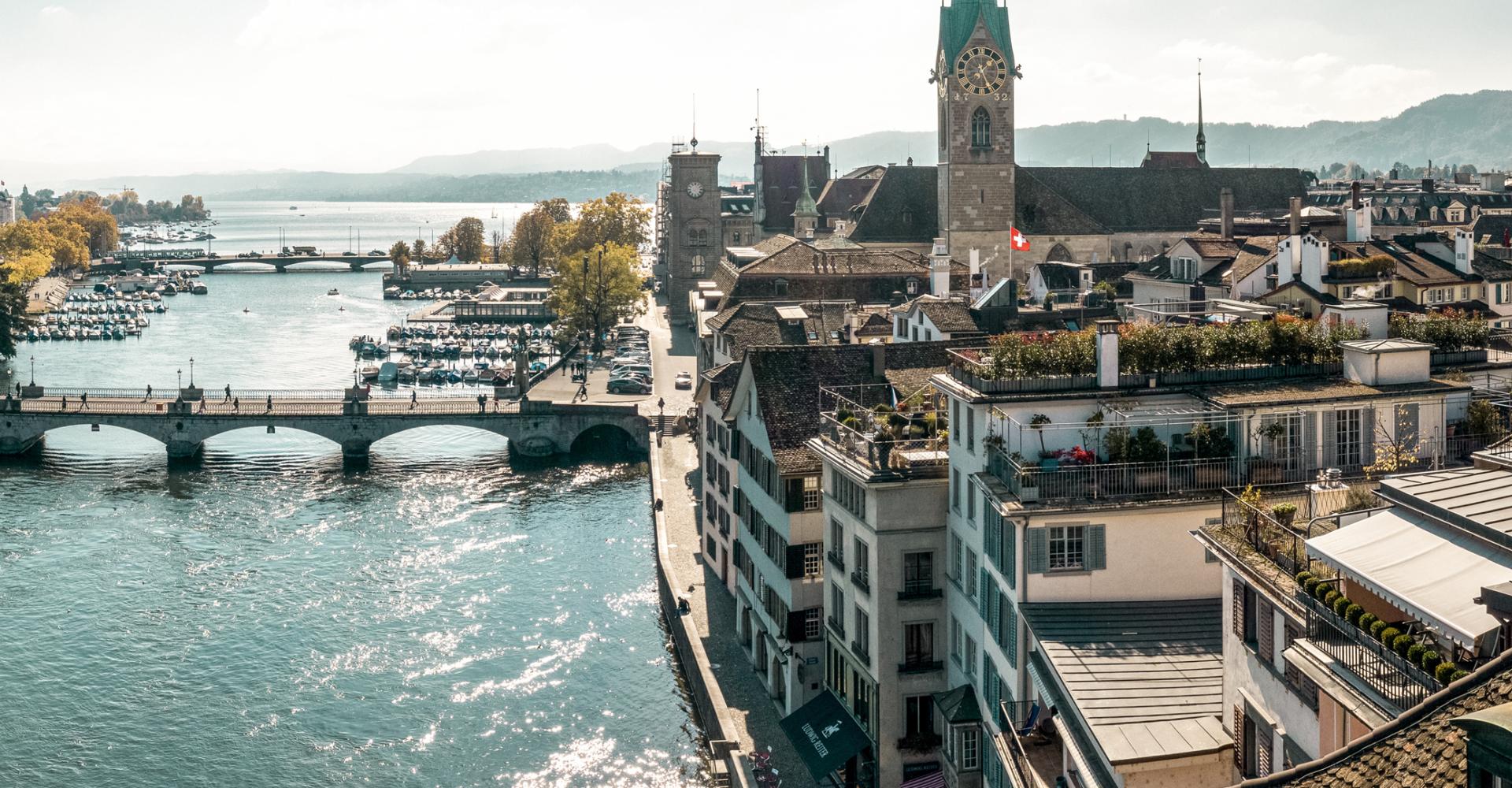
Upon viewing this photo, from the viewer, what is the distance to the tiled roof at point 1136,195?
101500 millimetres

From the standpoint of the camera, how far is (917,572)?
118 feet

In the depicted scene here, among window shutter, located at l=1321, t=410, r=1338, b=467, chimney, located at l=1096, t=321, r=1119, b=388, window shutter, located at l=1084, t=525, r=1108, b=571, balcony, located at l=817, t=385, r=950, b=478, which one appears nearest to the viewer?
window shutter, located at l=1084, t=525, r=1108, b=571

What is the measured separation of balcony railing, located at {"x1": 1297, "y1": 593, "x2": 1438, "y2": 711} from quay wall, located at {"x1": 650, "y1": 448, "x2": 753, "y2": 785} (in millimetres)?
21545

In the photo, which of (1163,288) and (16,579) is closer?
(1163,288)

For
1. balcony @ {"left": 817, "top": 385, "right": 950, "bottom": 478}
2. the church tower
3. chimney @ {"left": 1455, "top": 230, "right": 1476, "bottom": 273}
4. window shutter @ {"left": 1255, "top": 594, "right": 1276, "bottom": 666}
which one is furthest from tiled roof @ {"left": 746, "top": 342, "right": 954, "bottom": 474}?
the church tower

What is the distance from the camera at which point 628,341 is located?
132000mm

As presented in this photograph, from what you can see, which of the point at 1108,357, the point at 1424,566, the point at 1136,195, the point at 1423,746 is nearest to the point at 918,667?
the point at 1108,357

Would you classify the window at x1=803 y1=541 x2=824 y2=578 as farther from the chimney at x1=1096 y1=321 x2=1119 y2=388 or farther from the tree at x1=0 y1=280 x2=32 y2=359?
the tree at x1=0 y1=280 x2=32 y2=359

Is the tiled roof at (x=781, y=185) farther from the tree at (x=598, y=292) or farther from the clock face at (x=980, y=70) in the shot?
the clock face at (x=980, y=70)

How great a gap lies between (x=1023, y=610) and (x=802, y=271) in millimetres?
47214

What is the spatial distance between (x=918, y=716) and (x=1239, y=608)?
46.8ft

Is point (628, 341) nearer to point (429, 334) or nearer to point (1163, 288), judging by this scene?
point (429, 334)

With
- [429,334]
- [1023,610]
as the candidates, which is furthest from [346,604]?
[429,334]

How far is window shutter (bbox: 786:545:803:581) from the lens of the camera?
43031mm
